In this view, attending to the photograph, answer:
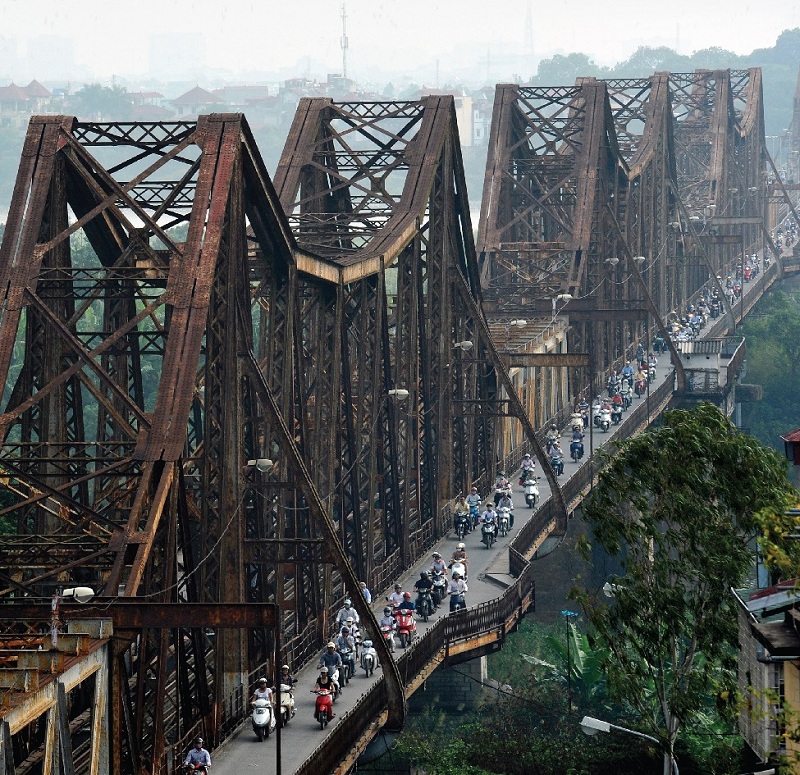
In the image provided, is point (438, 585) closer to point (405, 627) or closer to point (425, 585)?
point (425, 585)

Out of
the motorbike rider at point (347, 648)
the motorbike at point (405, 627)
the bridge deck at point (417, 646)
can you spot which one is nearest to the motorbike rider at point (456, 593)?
the bridge deck at point (417, 646)

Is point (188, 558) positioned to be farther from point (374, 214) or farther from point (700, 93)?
point (700, 93)

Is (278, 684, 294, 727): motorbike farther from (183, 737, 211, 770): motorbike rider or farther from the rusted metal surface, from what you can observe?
the rusted metal surface

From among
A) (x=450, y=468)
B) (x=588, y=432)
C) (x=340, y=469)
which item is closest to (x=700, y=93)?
(x=588, y=432)

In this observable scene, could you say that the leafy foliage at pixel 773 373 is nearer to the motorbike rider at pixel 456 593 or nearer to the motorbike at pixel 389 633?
the motorbike rider at pixel 456 593

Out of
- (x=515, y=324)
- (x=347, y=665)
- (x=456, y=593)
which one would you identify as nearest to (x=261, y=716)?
(x=347, y=665)

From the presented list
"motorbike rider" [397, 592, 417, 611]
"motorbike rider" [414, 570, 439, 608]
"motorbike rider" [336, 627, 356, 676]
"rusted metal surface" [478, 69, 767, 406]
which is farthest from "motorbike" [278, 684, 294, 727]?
"rusted metal surface" [478, 69, 767, 406]
